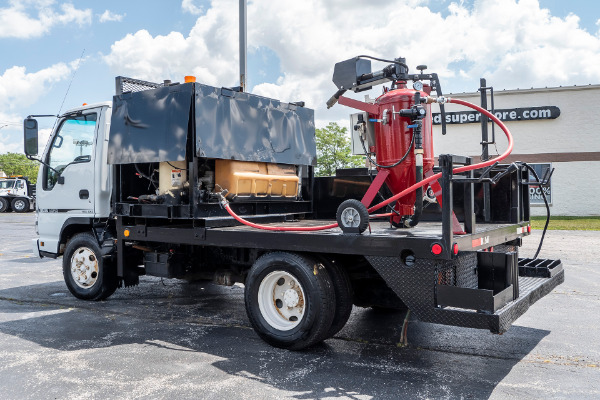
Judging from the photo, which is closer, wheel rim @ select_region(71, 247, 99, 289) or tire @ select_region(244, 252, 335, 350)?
tire @ select_region(244, 252, 335, 350)

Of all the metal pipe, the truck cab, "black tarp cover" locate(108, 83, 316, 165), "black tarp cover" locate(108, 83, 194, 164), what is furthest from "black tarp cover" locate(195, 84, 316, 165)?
the metal pipe

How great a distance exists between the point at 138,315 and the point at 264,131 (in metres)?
2.69

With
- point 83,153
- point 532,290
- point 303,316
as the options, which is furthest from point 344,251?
point 83,153

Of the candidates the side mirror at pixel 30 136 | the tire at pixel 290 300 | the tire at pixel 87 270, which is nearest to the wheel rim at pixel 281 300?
the tire at pixel 290 300

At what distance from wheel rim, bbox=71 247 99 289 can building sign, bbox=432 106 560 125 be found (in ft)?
70.9

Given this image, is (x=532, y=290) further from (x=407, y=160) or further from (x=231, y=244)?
(x=231, y=244)

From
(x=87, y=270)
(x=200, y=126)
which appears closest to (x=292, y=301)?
(x=200, y=126)

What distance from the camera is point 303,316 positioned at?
4.57m

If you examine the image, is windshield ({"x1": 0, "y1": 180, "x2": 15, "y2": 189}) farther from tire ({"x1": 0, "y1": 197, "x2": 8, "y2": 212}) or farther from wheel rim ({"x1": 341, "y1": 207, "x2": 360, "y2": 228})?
wheel rim ({"x1": 341, "y1": 207, "x2": 360, "y2": 228})

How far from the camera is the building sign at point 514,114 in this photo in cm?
2598

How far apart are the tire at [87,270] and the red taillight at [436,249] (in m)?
4.40

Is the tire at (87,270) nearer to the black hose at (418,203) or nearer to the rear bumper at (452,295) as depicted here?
the black hose at (418,203)

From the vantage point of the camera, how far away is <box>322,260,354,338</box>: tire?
4621mm

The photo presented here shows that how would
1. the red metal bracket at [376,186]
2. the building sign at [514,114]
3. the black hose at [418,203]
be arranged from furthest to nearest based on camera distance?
the building sign at [514,114] → the red metal bracket at [376,186] → the black hose at [418,203]
